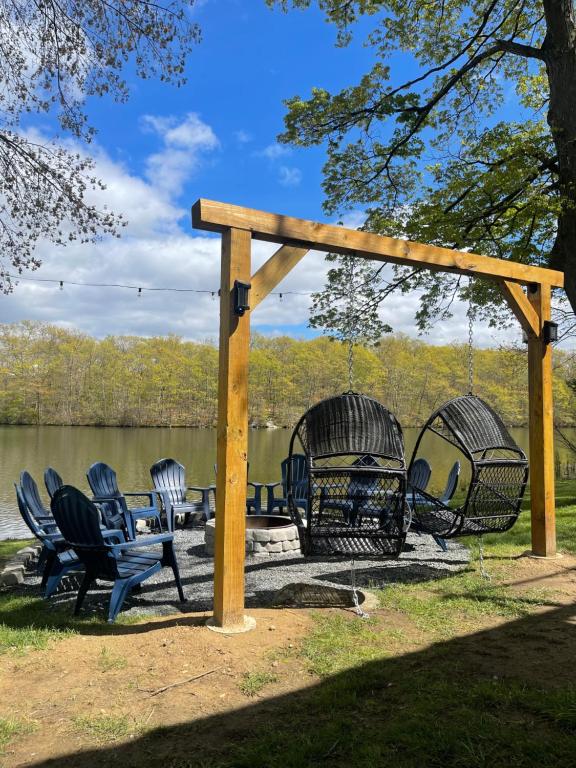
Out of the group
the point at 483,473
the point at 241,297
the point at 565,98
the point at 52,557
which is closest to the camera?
the point at 241,297

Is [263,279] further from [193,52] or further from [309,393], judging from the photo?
[309,393]

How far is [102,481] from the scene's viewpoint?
6.39 m

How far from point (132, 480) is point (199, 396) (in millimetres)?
30161

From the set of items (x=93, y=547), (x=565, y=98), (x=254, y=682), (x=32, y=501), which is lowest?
(x=254, y=682)

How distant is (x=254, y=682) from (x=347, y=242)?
2.76 meters

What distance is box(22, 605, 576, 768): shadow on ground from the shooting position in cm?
192

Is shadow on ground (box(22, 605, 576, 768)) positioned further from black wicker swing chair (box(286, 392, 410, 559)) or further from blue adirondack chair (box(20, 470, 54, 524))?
blue adirondack chair (box(20, 470, 54, 524))

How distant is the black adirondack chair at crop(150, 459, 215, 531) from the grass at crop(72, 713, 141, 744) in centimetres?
434

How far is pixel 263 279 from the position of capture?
3523 mm

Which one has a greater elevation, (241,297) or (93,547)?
(241,297)

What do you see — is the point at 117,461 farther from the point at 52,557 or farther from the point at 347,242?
the point at 347,242

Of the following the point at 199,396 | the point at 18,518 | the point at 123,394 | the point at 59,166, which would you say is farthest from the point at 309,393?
the point at 59,166

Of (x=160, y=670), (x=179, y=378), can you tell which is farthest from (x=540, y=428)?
(x=179, y=378)

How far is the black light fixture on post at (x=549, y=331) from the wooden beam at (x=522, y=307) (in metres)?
0.06
